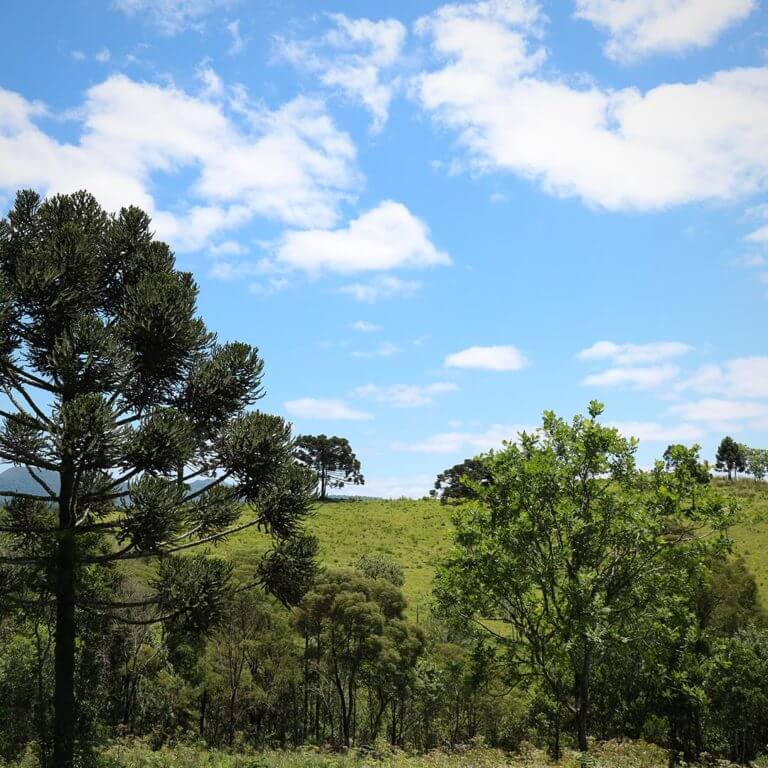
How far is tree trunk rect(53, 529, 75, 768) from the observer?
15.7 metres

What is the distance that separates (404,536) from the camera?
87125mm

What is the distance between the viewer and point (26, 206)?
19.6m

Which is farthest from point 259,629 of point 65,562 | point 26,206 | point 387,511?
point 387,511

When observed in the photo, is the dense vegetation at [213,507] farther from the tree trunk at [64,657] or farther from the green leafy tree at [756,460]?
the green leafy tree at [756,460]

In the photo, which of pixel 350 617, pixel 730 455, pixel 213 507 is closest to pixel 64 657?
pixel 213 507

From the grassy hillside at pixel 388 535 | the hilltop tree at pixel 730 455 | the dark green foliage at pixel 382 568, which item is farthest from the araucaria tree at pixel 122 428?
the hilltop tree at pixel 730 455

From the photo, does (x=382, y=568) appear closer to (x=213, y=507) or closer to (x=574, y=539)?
(x=213, y=507)

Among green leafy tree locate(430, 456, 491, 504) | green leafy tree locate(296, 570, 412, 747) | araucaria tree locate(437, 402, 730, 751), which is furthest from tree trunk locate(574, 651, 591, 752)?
green leafy tree locate(430, 456, 491, 504)

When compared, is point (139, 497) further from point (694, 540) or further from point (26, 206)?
point (694, 540)

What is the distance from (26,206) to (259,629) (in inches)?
1221

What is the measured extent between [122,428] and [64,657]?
643 centimetres

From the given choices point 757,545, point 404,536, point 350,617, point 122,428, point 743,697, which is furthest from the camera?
point 404,536

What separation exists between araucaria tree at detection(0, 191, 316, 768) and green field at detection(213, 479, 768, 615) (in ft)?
133

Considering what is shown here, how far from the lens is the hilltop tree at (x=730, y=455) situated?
457ft
